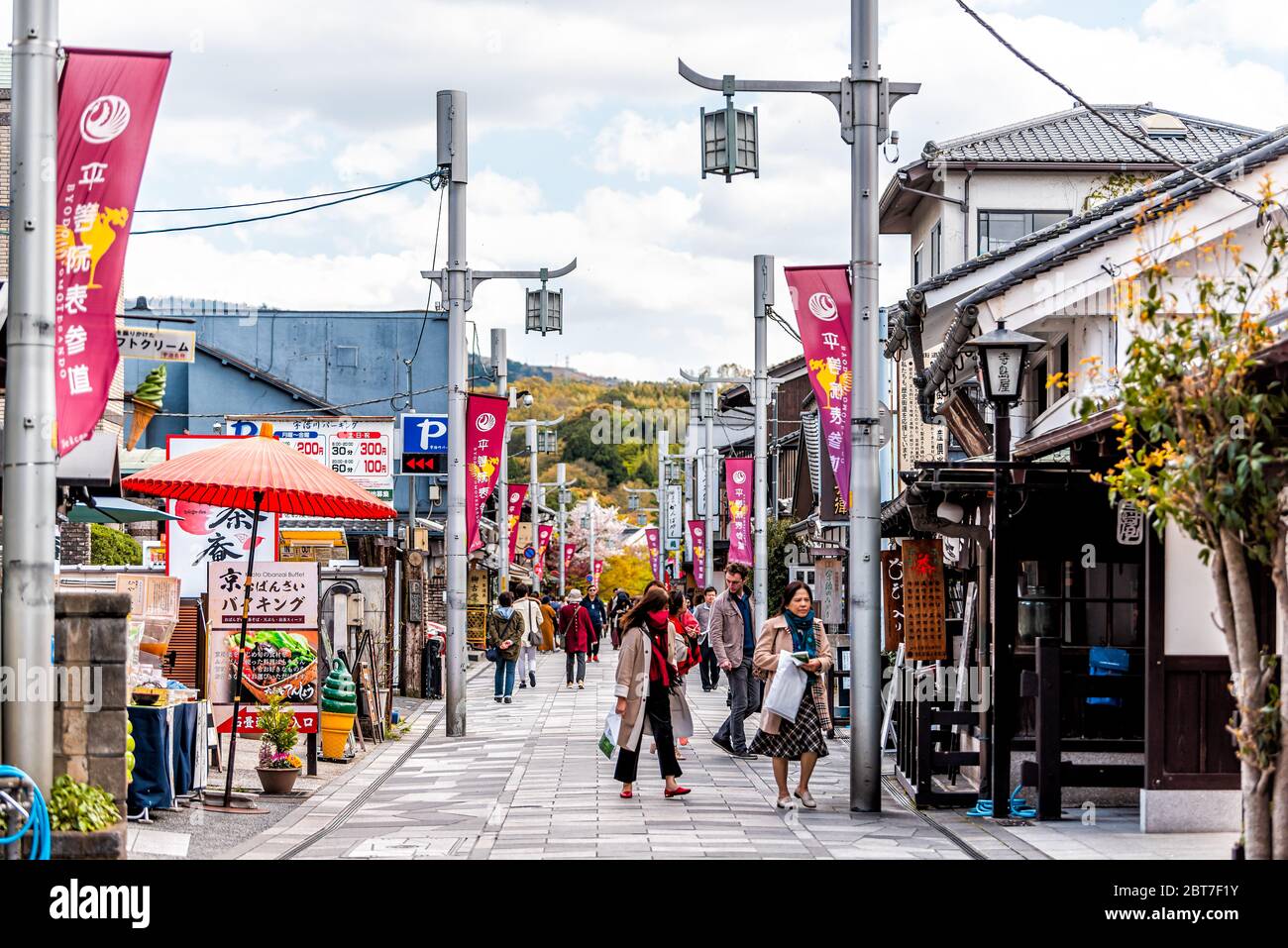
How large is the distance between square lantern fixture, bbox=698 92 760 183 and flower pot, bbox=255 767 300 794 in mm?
6647

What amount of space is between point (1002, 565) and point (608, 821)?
377 cm

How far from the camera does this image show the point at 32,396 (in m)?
A: 8.54

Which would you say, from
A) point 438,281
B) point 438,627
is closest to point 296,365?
point 438,627

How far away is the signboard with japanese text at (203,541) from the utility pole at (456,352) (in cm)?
280

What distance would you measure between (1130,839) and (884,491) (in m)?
23.6

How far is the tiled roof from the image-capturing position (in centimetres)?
2944

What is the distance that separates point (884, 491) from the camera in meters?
35.0

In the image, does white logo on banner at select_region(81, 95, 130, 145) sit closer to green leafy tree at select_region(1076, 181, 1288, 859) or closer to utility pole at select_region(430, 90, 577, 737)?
green leafy tree at select_region(1076, 181, 1288, 859)

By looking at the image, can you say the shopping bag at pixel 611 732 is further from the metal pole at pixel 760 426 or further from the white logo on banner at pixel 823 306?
the metal pole at pixel 760 426

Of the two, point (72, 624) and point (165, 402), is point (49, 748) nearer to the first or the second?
point (72, 624)

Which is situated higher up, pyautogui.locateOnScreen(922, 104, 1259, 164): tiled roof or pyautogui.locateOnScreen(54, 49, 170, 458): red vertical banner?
pyautogui.locateOnScreen(922, 104, 1259, 164): tiled roof

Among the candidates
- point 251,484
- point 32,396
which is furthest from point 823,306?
point 32,396

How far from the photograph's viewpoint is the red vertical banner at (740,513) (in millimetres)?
31109

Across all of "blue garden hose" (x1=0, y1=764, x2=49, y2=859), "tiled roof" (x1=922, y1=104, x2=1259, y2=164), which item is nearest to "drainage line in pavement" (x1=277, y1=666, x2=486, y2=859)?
"blue garden hose" (x1=0, y1=764, x2=49, y2=859)
